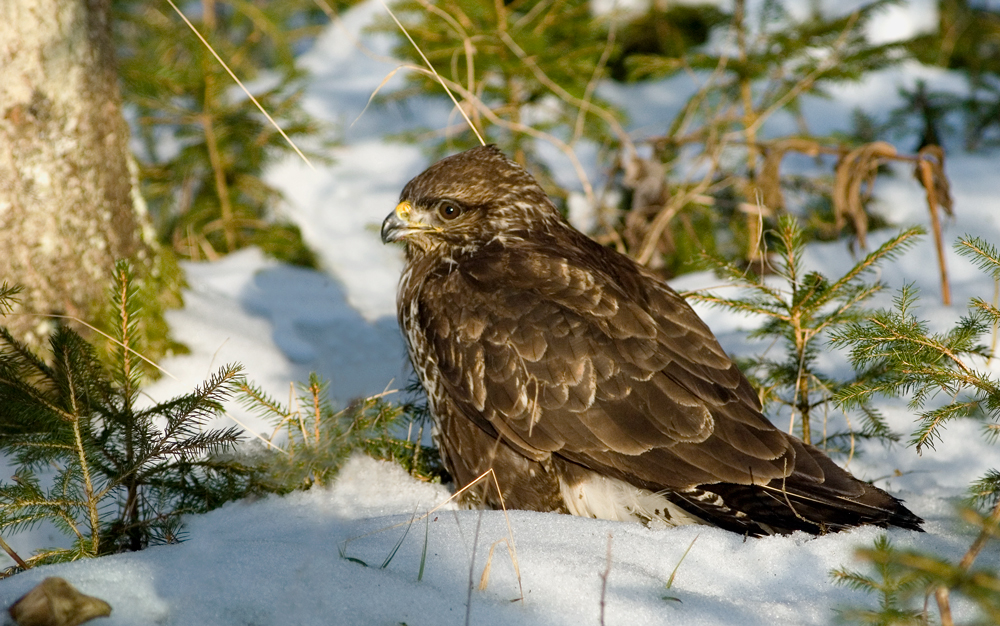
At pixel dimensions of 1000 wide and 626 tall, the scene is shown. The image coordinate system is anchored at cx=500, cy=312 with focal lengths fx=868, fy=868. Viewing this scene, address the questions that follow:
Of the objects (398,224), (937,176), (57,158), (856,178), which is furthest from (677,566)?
(937,176)

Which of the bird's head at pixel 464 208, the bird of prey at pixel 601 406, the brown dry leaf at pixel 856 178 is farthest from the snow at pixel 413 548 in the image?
the brown dry leaf at pixel 856 178

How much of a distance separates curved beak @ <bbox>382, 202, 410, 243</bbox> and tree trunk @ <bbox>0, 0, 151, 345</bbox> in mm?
1370

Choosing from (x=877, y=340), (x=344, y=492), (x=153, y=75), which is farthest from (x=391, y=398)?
(x=153, y=75)

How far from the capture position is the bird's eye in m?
3.93

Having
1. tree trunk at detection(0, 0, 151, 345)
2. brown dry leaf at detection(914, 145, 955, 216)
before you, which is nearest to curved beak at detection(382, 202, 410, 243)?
tree trunk at detection(0, 0, 151, 345)

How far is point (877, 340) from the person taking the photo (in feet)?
9.43

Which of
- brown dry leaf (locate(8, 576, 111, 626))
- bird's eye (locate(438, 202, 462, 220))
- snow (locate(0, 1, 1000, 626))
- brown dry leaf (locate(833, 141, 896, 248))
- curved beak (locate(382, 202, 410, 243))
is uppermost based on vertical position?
brown dry leaf (locate(833, 141, 896, 248))

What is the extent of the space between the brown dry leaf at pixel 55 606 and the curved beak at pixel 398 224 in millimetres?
2199

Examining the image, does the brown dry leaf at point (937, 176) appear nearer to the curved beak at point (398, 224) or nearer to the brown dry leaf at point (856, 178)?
the brown dry leaf at point (856, 178)

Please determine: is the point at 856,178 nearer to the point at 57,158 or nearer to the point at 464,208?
the point at 464,208

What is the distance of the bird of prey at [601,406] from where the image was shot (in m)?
3.00

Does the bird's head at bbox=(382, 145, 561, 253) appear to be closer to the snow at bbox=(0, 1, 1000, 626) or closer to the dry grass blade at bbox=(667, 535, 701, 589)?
the snow at bbox=(0, 1, 1000, 626)

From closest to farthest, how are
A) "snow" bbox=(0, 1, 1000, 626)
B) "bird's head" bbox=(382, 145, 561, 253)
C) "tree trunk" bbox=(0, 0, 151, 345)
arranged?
"snow" bbox=(0, 1, 1000, 626)
"tree trunk" bbox=(0, 0, 151, 345)
"bird's head" bbox=(382, 145, 561, 253)

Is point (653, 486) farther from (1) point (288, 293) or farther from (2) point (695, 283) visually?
(1) point (288, 293)
